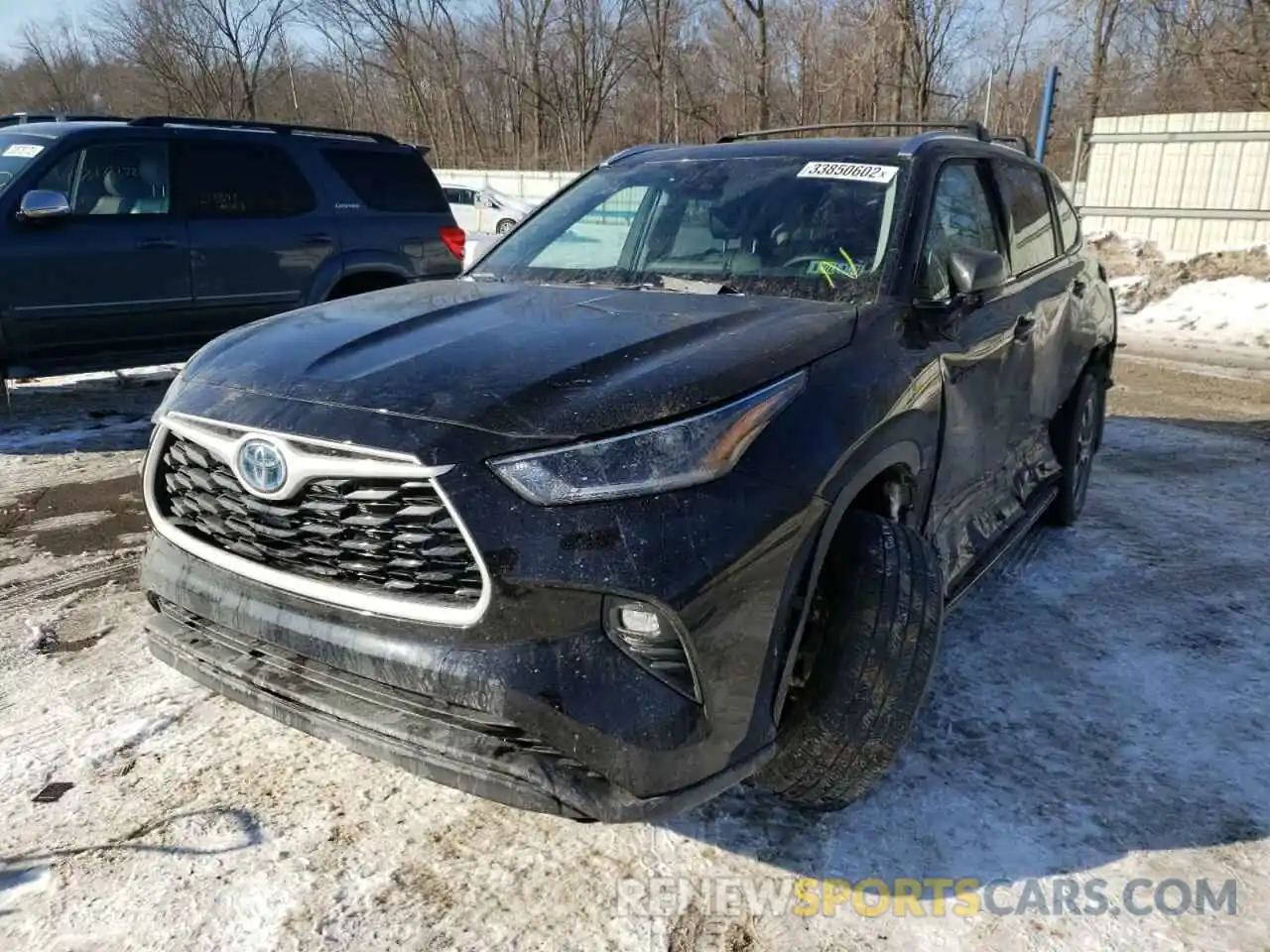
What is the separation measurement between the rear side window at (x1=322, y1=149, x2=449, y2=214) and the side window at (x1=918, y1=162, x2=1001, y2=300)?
532 cm

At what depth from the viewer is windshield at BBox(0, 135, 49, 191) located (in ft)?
20.6

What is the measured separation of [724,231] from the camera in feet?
11.2

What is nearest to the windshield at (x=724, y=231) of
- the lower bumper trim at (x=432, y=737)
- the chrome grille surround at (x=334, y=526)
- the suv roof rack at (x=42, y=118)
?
the chrome grille surround at (x=334, y=526)

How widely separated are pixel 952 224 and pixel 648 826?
2.27 metres

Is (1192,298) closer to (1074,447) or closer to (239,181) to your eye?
(1074,447)

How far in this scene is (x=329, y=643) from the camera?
2195 mm

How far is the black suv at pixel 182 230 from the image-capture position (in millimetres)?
6266

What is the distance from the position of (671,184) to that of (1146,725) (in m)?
2.50

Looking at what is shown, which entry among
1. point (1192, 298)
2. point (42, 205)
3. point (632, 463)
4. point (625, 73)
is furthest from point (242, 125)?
point (625, 73)

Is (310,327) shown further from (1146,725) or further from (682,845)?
(1146,725)

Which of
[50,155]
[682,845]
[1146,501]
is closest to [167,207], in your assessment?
[50,155]

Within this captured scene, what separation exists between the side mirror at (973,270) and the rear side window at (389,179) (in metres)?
5.79

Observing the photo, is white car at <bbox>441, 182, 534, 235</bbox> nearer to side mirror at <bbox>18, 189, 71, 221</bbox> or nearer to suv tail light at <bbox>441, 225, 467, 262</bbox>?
suv tail light at <bbox>441, 225, 467, 262</bbox>

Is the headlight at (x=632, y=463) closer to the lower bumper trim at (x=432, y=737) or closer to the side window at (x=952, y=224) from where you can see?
the lower bumper trim at (x=432, y=737)
